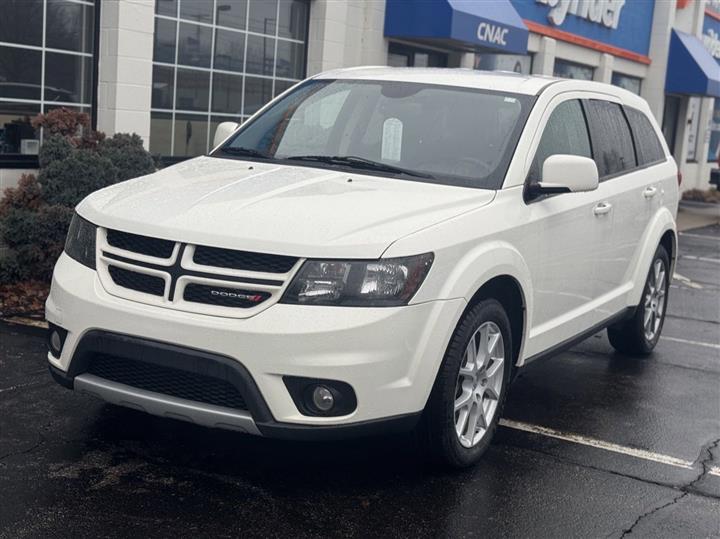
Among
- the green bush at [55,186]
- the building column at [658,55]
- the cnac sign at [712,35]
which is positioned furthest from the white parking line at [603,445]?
the cnac sign at [712,35]

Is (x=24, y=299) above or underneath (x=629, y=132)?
underneath

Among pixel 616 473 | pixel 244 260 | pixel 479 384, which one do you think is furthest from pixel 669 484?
pixel 244 260

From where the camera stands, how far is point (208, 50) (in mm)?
11578

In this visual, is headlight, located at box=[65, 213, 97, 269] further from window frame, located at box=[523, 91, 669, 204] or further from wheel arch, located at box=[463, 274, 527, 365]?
window frame, located at box=[523, 91, 669, 204]

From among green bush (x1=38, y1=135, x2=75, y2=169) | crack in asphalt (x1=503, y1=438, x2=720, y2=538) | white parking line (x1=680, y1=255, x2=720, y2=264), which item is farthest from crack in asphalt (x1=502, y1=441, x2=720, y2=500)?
white parking line (x1=680, y1=255, x2=720, y2=264)

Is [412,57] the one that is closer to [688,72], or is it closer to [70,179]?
[70,179]

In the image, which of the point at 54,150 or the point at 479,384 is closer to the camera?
the point at 479,384

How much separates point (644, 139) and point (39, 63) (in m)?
5.26

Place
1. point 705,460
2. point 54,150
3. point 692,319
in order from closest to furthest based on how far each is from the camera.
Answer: point 705,460 < point 54,150 < point 692,319

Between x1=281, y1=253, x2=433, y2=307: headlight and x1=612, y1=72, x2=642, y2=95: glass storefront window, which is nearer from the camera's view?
x1=281, y1=253, x2=433, y2=307: headlight

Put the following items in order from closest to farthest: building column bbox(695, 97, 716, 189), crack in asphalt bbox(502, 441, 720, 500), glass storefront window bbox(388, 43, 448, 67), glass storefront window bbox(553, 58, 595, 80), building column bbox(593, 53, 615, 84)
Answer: crack in asphalt bbox(502, 441, 720, 500) → glass storefront window bbox(388, 43, 448, 67) → glass storefront window bbox(553, 58, 595, 80) → building column bbox(593, 53, 615, 84) → building column bbox(695, 97, 716, 189)

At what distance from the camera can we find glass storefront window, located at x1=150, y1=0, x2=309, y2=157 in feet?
36.1

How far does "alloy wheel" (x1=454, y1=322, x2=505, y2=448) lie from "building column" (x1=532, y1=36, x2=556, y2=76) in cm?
1415

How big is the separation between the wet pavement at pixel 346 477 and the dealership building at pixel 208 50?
3775 millimetres
